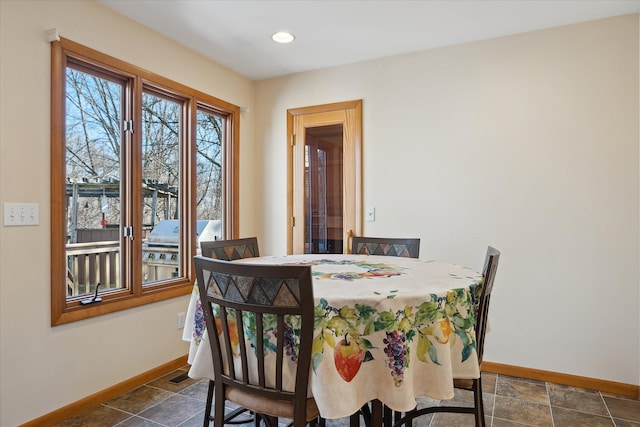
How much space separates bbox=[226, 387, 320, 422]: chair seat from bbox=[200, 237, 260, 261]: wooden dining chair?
3.02 ft

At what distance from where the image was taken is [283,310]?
1204 millimetres

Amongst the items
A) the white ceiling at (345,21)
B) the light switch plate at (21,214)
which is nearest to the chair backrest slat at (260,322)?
the light switch plate at (21,214)

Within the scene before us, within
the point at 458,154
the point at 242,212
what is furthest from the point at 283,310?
the point at 242,212

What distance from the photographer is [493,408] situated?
234 cm

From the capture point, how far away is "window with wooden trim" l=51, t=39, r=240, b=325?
2236mm

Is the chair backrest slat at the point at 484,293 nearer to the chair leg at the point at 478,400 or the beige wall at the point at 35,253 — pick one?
the chair leg at the point at 478,400

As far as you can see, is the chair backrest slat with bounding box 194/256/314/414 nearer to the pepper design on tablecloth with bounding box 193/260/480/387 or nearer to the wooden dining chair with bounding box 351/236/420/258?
the pepper design on tablecloth with bounding box 193/260/480/387

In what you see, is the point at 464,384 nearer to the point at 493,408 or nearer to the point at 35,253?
the point at 493,408

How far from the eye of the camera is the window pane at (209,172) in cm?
331

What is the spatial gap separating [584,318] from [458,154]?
1.42 m

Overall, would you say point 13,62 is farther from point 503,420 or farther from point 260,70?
point 503,420

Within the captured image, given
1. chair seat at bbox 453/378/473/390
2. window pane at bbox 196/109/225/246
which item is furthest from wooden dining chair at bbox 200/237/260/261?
chair seat at bbox 453/378/473/390

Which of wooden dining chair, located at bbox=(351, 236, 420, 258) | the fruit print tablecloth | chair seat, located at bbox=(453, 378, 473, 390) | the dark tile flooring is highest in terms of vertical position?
wooden dining chair, located at bbox=(351, 236, 420, 258)

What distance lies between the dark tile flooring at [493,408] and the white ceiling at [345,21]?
244 centimetres
